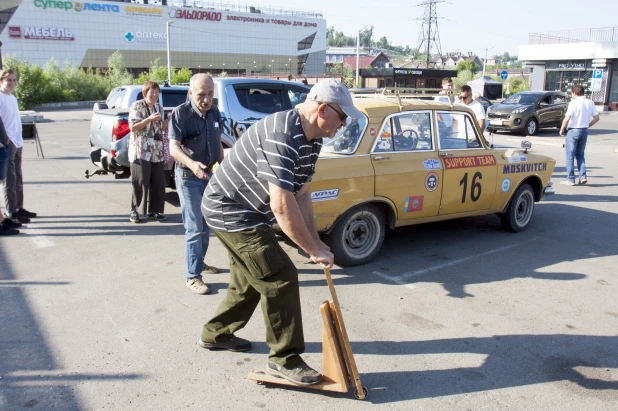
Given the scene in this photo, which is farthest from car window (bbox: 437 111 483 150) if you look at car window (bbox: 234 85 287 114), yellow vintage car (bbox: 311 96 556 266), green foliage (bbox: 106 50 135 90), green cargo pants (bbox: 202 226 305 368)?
green foliage (bbox: 106 50 135 90)

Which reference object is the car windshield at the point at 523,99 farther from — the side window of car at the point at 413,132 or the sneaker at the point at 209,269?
the sneaker at the point at 209,269

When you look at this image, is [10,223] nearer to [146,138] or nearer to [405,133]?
[146,138]

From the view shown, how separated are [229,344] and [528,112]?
1939 centimetres

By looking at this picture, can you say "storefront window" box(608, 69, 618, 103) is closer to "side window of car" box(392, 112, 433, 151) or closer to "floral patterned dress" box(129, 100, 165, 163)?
"side window of car" box(392, 112, 433, 151)

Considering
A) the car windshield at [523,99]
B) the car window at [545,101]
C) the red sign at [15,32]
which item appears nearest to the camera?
the car window at [545,101]

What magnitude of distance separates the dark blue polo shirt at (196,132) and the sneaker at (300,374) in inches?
90.7

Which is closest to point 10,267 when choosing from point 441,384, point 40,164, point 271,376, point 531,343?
point 271,376

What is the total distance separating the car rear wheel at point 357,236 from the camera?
5523 millimetres

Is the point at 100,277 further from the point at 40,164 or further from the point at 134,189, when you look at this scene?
the point at 40,164

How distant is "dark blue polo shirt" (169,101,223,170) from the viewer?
497 centimetres

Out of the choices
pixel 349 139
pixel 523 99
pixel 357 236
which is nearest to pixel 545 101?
pixel 523 99

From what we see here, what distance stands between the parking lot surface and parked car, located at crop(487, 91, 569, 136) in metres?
13.6

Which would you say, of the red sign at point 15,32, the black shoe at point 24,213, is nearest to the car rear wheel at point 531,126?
the black shoe at point 24,213

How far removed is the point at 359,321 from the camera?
4.50 metres
